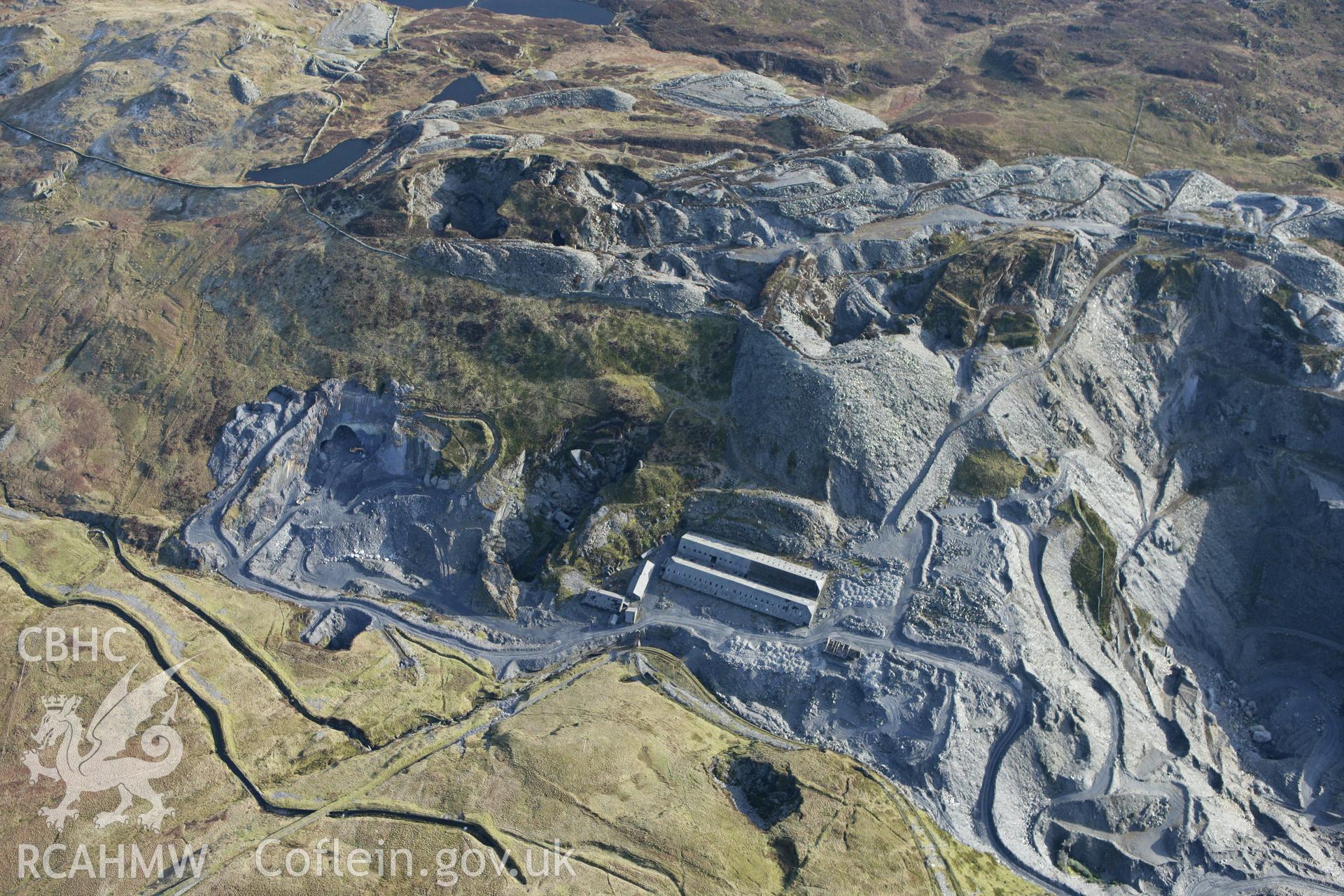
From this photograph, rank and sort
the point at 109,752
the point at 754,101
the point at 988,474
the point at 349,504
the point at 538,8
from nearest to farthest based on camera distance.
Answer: the point at 109,752, the point at 988,474, the point at 349,504, the point at 754,101, the point at 538,8

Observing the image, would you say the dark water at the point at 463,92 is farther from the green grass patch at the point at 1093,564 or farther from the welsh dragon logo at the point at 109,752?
the green grass patch at the point at 1093,564

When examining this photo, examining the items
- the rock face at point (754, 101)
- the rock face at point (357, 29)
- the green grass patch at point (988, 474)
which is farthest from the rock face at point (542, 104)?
the green grass patch at point (988, 474)

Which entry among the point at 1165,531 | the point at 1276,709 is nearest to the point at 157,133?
the point at 1165,531

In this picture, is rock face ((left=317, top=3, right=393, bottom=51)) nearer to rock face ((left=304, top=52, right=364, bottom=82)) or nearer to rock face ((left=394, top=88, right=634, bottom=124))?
rock face ((left=304, top=52, right=364, bottom=82))

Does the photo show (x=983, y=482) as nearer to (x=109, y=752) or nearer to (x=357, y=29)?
(x=109, y=752)

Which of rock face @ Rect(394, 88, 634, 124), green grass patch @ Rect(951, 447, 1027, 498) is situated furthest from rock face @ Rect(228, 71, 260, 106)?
green grass patch @ Rect(951, 447, 1027, 498)

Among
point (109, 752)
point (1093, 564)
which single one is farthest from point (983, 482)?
point (109, 752)
